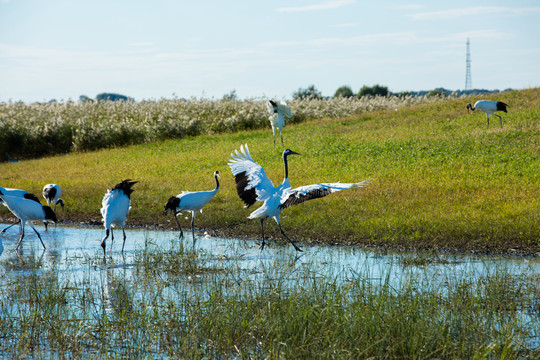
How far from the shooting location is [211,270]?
25.9ft

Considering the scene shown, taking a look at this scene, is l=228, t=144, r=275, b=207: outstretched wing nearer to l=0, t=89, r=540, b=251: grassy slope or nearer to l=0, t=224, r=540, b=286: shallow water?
l=0, t=224, r=540, b=286: shallow water

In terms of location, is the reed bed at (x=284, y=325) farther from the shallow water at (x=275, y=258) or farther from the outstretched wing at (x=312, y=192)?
the outstretched wing at (x=312, y=192)

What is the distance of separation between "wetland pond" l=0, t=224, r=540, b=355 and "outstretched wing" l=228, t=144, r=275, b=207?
0.83 meters

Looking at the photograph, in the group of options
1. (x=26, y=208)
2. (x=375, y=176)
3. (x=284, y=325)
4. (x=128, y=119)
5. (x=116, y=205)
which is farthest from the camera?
(x=128, y=119)

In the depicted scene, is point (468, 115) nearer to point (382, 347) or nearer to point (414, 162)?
point (414, 162)

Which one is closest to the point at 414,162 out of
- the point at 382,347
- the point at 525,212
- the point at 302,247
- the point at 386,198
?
the point at 386,198

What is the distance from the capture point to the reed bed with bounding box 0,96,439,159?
78.8 feet

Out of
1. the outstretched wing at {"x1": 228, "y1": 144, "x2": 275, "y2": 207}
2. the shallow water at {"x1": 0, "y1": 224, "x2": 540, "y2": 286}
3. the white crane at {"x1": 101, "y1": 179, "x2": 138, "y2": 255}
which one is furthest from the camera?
the white crane at {"x1": 101, "y1": 179, "x2": 138, "y2": 255}

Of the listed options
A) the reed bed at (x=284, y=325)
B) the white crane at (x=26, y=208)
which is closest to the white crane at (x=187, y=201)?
the white crane at (x=26, y=208)

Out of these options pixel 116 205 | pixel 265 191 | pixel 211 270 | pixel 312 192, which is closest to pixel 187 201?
pixel 116 205

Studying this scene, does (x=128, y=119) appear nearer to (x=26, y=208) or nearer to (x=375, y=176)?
(x=375, y=176)

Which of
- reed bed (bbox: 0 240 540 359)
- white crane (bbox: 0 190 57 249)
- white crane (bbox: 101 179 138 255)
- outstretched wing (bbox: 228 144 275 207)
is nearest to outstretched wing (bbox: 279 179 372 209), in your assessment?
outstretched wing (bbox: 228 144 275 207)

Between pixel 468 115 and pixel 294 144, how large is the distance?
6.61m

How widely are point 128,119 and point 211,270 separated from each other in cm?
1841
